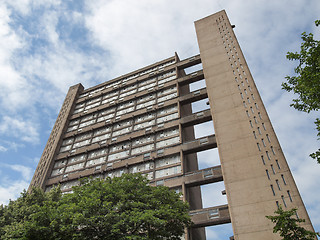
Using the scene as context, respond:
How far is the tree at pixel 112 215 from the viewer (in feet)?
61.8

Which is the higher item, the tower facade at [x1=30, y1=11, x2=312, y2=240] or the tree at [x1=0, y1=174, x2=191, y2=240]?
the tower facade at [x1=30, y1=11, x2=312, y2=240]

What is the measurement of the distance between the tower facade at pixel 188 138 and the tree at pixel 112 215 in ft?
33.0

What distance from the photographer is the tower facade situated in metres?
28.5

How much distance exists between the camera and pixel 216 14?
52500 mm

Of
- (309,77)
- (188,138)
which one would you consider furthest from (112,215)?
(188,138)

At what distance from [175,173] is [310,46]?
82.3ft

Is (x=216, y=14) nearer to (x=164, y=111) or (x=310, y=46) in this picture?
(x=164, y=111)

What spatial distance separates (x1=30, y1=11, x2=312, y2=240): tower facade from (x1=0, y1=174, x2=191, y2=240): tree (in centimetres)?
1006

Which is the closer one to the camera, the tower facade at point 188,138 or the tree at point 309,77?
the tree at point 309,77

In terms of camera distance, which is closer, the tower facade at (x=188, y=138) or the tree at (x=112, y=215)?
the tree at (x=112, y=215)

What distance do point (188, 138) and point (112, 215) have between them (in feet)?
91.2

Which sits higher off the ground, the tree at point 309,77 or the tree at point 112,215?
the tree at point 309,77

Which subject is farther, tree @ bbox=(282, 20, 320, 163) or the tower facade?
the tower facade

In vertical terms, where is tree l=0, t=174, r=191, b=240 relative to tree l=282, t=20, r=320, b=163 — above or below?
below
